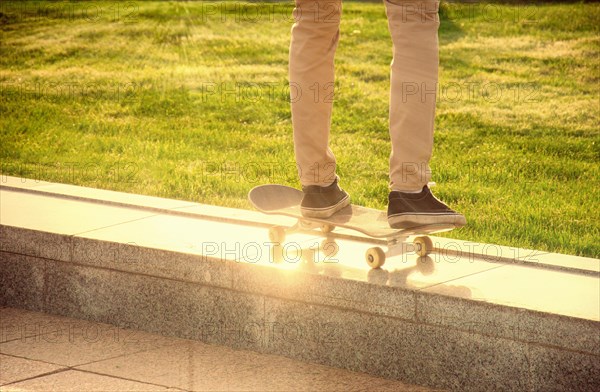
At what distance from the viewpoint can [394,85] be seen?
4656 mm

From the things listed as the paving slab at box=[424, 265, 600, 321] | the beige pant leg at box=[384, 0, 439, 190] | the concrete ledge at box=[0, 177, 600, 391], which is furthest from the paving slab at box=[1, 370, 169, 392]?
the beige pant leg at box=[384, 0, 439, 190]

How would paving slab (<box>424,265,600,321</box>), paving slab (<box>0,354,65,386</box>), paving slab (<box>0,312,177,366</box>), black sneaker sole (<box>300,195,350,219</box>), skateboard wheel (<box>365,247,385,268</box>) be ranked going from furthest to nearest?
black sneaker sole (<box>300,195,350,219</box>) → paving slab (<box>0,312,177,366</box>) → skateboard wheel (<box>365,247,385,268</box>) → paving slab (<box>0,354,65,386</box>) → paving slab (<box>424,265,600,321</box>)

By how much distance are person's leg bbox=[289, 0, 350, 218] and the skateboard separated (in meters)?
0.09

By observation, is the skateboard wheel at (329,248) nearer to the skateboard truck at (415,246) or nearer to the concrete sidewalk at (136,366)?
the skateboard truck at (415,246)

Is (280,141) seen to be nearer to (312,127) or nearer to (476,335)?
(312,127)

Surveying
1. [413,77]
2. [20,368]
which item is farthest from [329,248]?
[20,368]

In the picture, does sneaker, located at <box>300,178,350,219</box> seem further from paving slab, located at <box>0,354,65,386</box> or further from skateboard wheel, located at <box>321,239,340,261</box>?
paving slab, located at <box>0,354,65,386</box>

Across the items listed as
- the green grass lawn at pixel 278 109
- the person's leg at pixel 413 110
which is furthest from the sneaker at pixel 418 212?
the green grass lawn at pixel 278 109

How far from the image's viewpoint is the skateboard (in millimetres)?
4738

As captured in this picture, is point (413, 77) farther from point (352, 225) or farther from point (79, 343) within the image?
point (79, 343)

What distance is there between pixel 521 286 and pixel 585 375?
64 centimetres

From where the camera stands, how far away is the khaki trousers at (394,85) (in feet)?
15.0

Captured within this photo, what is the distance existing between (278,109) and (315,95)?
5856 mm

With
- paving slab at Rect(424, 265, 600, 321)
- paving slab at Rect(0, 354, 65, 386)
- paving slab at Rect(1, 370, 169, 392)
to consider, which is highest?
paving slab at Rect(424, 265, 600, 321)
